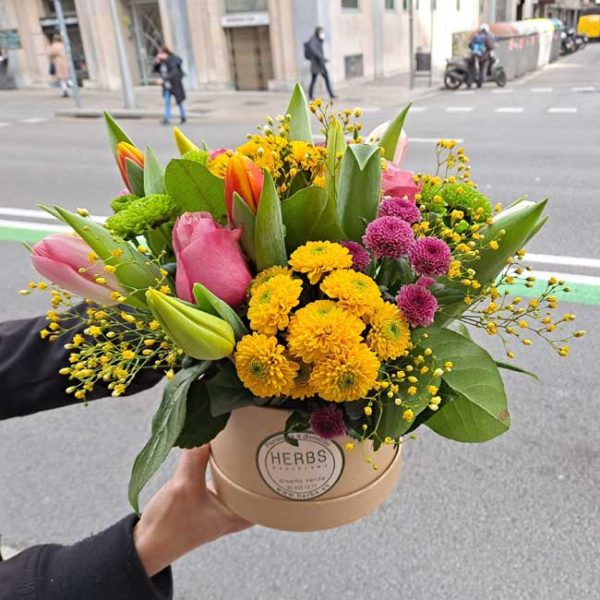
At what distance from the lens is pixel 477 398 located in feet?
3.11

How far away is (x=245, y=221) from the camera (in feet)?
3.03

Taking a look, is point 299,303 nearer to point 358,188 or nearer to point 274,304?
point 274,304

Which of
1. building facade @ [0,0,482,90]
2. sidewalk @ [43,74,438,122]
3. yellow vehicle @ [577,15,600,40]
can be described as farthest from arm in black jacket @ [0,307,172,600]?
yellow vehicle @ [577,15,600,40]

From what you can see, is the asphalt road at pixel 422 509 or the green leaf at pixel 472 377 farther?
the asphalt road at pixel 422 509

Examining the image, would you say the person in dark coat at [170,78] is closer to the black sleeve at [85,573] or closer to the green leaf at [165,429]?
the black sleeve at [85,573]

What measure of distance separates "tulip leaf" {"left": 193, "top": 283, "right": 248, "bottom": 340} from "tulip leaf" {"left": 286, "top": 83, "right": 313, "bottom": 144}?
396 mm

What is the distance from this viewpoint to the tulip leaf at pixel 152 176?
1.05 m

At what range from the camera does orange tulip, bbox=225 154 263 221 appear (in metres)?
0.91

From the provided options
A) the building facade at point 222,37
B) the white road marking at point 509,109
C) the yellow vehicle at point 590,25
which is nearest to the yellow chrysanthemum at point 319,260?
the white road marking at point 509,109

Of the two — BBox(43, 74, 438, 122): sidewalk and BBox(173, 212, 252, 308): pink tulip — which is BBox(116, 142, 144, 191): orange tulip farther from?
BBox(43, 74, 438, 122): sidewalk

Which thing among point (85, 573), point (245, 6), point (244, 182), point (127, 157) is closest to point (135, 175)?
point (127, 157)

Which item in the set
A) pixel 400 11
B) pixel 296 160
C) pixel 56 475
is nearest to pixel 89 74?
pixel 400 11

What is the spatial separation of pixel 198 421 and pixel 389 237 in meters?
0.40

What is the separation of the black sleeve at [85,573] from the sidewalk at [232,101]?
12.5 meters
